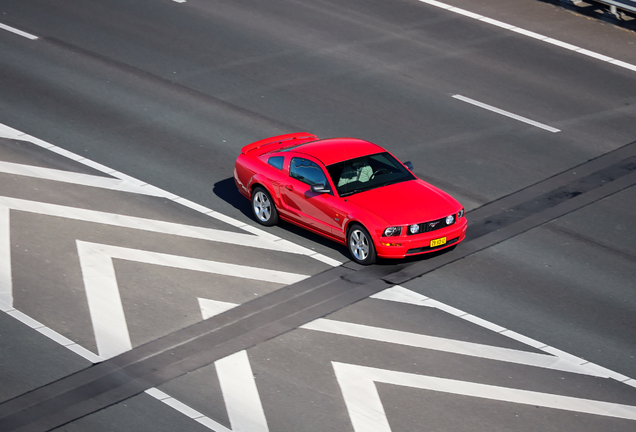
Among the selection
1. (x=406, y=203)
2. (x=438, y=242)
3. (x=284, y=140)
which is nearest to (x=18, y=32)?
(x=284, y=140)

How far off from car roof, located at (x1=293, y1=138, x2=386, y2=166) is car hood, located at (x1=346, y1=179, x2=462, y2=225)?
75cm

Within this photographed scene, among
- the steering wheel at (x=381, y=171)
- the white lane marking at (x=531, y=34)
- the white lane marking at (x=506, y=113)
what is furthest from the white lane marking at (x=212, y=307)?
the white lane marking at (x=531, y=34)

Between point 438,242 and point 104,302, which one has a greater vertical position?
point 438,242

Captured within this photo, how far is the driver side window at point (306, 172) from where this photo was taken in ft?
47.8

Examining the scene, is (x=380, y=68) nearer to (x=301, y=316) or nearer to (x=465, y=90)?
(x=465, y=90)

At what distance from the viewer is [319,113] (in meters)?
19.1

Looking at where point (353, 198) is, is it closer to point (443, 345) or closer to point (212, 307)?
point (212, 307)

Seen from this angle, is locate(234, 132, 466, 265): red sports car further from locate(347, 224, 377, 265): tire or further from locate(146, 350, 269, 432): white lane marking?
locate(146, 350, 269, 432): white lane marking

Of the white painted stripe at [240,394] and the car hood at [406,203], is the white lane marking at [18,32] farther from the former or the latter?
the white painted stripe at [240,394]

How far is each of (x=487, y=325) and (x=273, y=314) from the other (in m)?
2.87

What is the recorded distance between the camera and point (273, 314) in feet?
41.8

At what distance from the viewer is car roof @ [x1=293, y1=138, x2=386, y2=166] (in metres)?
14.7

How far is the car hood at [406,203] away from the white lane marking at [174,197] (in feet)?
3.41

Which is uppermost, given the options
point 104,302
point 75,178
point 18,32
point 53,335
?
point 18,32
